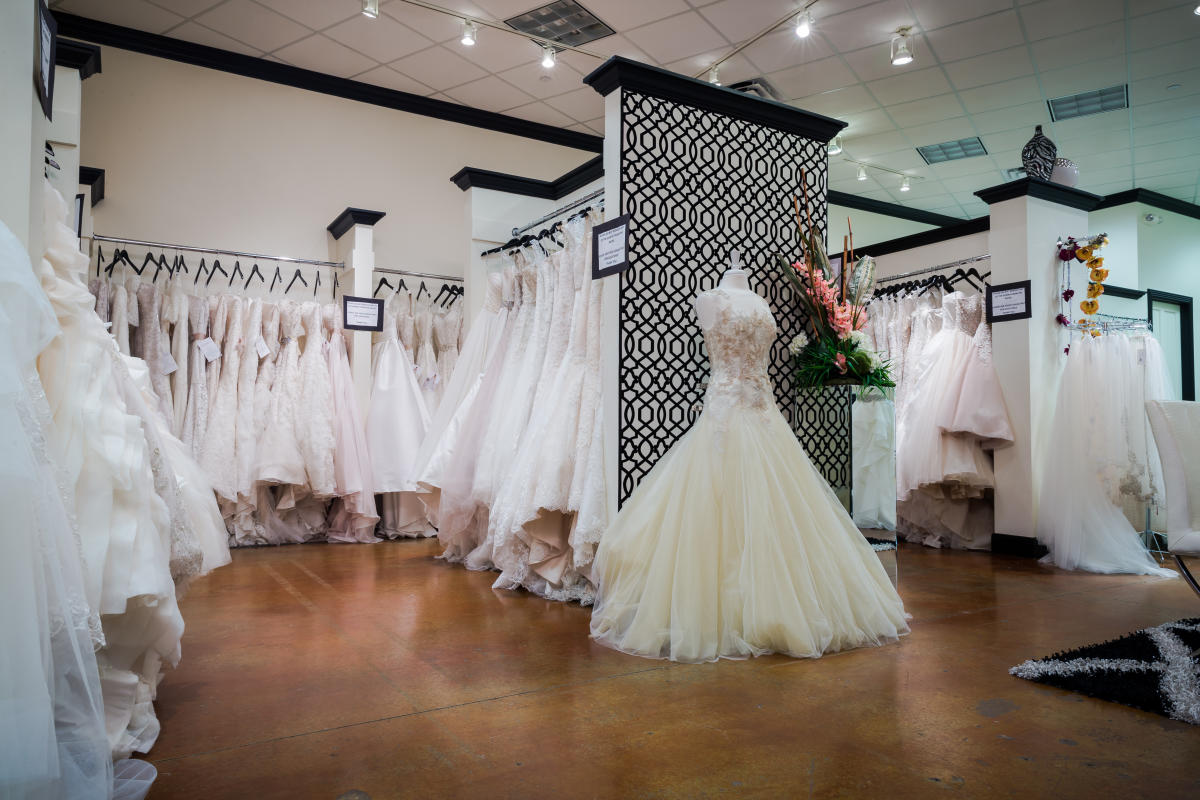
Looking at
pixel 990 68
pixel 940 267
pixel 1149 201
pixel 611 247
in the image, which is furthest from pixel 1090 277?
pixel 1149 201

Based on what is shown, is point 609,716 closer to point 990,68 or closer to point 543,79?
point 543,79

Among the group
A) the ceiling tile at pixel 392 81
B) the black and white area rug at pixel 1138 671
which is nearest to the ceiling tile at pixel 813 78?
the ceiling tile at pixel 392 81

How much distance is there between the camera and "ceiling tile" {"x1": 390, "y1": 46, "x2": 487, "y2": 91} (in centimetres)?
638

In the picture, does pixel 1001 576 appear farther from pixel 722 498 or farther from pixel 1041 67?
pixel 1041 67

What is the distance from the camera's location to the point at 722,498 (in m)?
2.93

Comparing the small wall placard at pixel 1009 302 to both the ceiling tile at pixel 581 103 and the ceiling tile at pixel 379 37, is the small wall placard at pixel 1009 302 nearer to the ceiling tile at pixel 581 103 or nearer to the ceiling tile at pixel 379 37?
the ceiling tile at pixel 581 103

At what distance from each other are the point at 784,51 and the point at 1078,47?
235 cm

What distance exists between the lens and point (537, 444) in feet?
12.7

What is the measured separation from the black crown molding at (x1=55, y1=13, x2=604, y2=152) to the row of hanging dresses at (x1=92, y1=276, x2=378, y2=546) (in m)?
1.88

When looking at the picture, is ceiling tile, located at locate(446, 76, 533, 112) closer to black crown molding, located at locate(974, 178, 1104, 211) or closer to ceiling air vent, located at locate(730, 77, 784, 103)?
ceiling air vent, located at locate(730, 77, 784, 103)

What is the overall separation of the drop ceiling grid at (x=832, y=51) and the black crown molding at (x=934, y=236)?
1485mm

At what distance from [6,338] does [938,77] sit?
724 centimetres

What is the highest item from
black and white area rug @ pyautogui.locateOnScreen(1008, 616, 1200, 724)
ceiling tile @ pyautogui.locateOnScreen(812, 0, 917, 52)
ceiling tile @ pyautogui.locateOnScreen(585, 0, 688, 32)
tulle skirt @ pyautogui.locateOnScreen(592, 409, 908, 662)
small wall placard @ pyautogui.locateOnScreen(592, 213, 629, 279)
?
ceiling tile @ pyautogui.locateOnScreen(585, 0, 688, 32)

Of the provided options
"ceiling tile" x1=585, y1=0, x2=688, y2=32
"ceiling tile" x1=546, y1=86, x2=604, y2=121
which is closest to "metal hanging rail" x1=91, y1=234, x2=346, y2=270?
"ceiling tile" x1=546, y1=86, x2=604, y2=121
